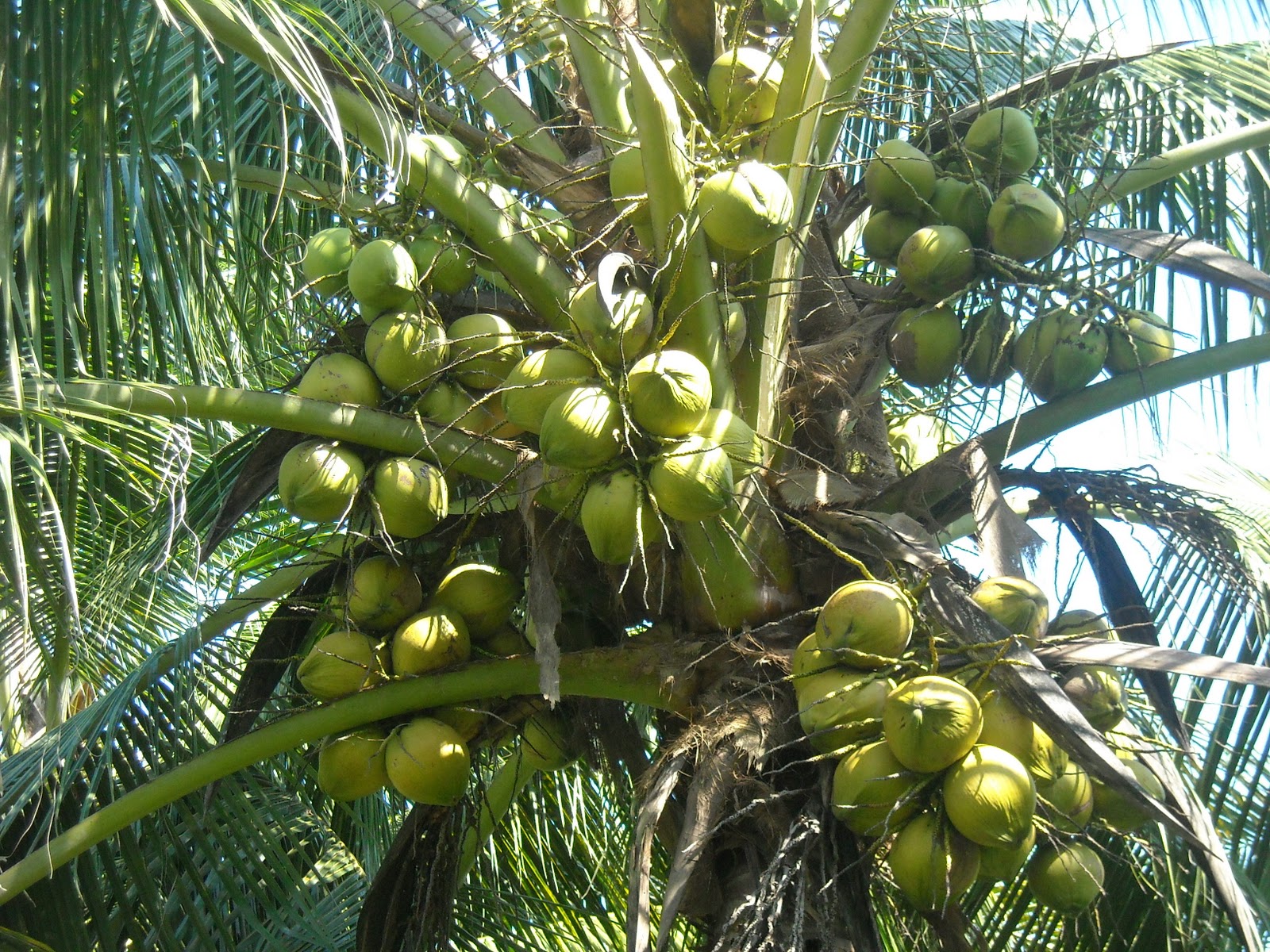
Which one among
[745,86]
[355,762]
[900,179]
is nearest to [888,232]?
[900,179]

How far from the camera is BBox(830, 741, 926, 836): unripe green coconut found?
158 centimetres

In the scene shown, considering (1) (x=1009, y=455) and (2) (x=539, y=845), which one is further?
(2) (x=539, y=845)

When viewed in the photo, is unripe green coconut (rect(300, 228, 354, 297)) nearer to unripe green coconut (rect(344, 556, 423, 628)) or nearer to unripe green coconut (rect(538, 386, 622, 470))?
unripe green coconut (rect(344, 556, 423, 628))

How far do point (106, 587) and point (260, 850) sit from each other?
21.0 inches

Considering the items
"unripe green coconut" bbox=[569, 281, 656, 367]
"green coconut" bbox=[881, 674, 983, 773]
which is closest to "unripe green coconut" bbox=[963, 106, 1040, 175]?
"unripe green coconut" bbox=[569, 281, 656, 367]

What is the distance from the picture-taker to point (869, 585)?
168 centimetres

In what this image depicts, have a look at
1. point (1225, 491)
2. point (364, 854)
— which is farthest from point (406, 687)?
point (1225, 491)

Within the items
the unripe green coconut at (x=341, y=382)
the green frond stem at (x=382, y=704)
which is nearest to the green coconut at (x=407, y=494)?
the unripe green coconut at (x=341, y=382)

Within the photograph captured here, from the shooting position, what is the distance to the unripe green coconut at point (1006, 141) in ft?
7.07

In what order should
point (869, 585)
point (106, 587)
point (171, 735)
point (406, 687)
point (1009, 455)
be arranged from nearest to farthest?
point (869, 585), point (406, 687), point (1009, 455), point (106, 587), point (171, 735)

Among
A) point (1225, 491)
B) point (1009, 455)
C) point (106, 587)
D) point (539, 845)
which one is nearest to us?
point (1009, 455)

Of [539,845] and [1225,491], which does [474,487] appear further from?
[1225,491]

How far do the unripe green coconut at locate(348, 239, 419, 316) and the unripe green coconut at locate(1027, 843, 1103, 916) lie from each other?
4.02 ft

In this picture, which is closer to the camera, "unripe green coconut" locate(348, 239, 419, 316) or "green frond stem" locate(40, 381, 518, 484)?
"green frond stem" locate(40, 381, 518, 484)
